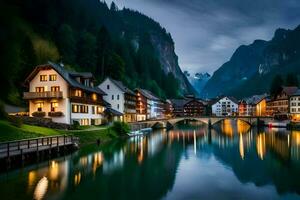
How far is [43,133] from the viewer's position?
194 ft

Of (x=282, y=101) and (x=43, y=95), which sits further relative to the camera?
(x=282, y=101)

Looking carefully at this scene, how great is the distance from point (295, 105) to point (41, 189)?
146 metres

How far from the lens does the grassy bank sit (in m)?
50.3

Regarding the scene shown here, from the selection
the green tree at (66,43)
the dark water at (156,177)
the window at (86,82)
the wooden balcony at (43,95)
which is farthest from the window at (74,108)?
the green tree at (66,43)

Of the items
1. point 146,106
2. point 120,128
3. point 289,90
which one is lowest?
point 120,128

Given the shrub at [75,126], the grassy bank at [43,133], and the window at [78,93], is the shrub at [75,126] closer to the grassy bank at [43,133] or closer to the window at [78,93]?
the grassy bank at [43,133]

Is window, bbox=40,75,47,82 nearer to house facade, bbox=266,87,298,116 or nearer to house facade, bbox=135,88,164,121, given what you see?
house facade, bbox=135,88,164,121

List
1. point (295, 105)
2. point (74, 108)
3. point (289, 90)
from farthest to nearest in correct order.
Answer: point (289, 90)
point (295, 105)
point (74, 108)

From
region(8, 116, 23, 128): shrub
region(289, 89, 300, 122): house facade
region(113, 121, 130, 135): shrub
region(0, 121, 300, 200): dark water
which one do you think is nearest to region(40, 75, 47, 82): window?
region(8, 116, 23, 128): shrub

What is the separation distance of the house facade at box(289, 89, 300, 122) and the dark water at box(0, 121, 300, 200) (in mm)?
101192

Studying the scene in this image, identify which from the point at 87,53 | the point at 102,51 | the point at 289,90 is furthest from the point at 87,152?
the point at 289,90

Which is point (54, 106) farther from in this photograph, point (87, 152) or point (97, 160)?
point (97, 160)

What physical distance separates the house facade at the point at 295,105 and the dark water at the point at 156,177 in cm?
10119

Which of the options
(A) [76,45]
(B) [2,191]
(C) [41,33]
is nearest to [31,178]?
(B) [2,191]
